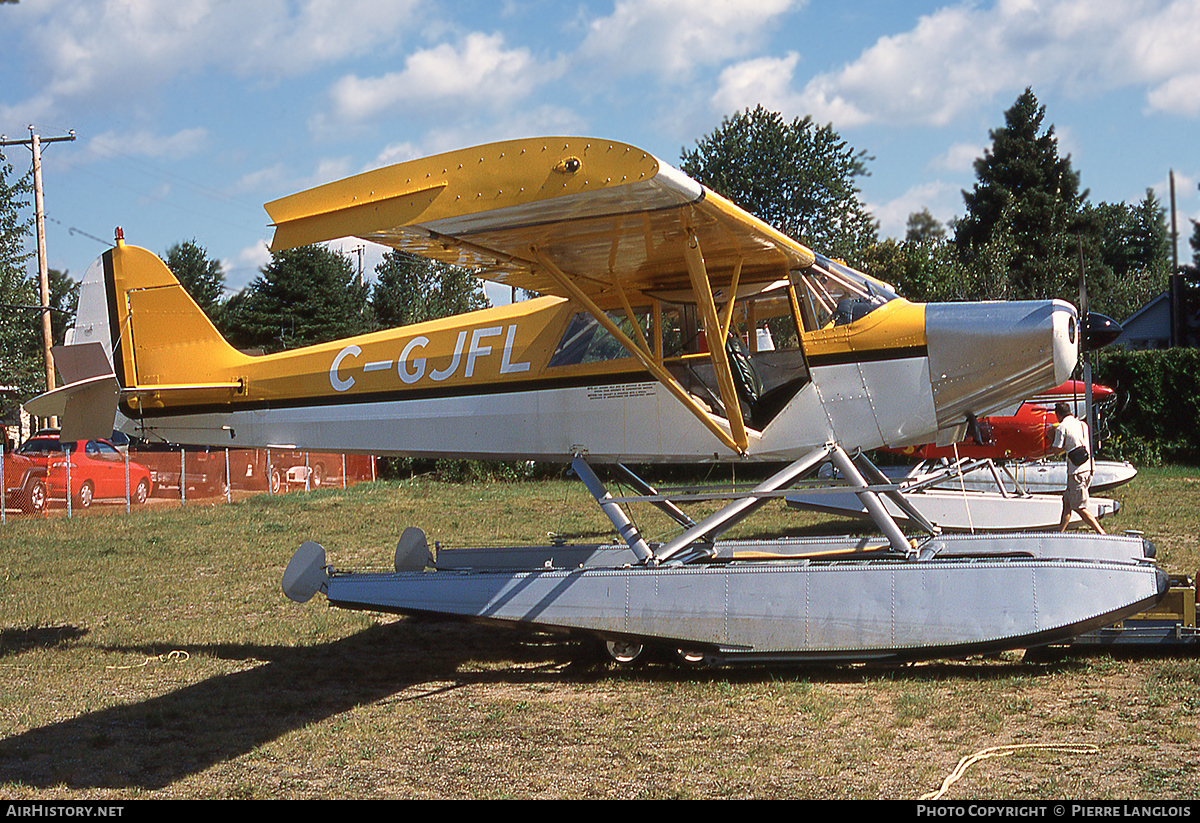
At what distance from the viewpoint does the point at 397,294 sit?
4784 cm

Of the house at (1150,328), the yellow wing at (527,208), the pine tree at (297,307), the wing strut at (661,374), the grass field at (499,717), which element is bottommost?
the grass field at (499,717)

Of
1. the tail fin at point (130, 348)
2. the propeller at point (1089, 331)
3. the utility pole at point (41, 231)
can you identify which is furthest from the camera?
the utility pole at point (41, 231)

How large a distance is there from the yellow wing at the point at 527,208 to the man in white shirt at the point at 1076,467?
540 centimetres

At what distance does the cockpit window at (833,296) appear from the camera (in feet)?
24.3

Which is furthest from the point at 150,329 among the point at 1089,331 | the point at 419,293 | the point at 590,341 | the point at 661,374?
the point at 419,293

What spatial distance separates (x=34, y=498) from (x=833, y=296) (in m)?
17.1

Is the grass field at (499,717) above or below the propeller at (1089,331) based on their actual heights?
below

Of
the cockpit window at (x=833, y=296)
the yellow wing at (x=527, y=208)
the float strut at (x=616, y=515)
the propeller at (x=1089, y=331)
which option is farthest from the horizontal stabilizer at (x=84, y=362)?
the propeller at (x=1089, y=331)

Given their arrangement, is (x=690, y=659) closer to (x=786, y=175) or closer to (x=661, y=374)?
(x=661, y=374)

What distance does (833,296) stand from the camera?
A: 24.6ft

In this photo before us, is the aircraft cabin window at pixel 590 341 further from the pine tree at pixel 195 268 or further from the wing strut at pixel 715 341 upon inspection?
the pine tree at pixel 195 268
